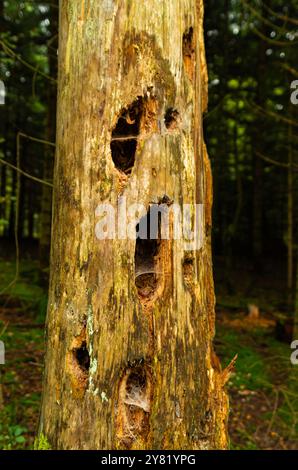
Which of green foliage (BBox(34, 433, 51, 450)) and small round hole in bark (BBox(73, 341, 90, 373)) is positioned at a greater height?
small round hole in bark (BBox(73, 341, 90, 373))

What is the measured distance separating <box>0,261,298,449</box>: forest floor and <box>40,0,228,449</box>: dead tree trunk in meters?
1.05

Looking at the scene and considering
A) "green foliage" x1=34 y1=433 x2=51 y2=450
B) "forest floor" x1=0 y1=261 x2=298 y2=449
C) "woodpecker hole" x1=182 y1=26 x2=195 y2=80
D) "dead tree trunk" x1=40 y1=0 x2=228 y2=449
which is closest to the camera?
"dead tree trunk" x1=40 y1=0 x2=228 y2=449

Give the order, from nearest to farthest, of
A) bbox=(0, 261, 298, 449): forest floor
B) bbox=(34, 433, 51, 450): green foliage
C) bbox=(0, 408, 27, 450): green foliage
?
1. bbox=(34, 433, 51, 450): green foliage
2. bbox=(0, 408, 27, 450): green foliage
3. bbox=(0, 261, 298, 449): forest floor

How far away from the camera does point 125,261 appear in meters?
2.21

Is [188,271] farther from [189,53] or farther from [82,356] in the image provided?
[189,53]

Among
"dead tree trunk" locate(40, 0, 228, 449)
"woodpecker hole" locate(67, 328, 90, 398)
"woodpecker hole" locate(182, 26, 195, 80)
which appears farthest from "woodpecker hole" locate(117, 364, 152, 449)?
"woodpecker hole" locate(182, 26, 195, 80)

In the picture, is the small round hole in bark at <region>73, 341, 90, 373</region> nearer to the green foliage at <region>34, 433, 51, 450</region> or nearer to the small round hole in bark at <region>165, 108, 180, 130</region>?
the green foliage at <region>34, 433, 51, 450</region>

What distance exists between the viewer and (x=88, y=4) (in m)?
2.31

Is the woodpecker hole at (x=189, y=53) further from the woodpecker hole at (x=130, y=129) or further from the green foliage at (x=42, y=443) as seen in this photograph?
the green foliage at (x=42, y=443)

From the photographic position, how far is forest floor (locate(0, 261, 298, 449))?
5012 mm

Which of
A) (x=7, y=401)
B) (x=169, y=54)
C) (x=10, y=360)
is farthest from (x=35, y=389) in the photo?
(x=169, y=54)

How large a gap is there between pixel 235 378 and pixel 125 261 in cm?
530

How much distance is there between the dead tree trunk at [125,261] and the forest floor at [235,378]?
1.05 m

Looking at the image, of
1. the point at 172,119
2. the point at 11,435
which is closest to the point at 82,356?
the point at 172,119
